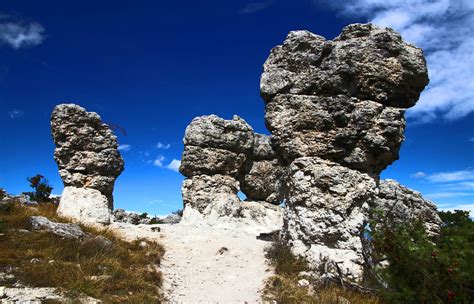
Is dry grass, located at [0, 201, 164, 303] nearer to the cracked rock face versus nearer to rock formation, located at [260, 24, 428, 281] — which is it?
rock formation, located at [260, 24, 428, 281]

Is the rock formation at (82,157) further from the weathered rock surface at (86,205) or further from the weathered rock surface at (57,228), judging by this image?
the weathered rock surface at (57,228)

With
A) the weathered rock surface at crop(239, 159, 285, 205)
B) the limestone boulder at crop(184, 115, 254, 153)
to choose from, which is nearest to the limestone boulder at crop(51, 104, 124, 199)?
the limestone boulder at crop(184, 115, 254, 153)

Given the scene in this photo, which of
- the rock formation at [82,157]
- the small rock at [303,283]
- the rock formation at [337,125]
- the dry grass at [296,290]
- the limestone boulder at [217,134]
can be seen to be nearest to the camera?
the dry grass at [296,290]

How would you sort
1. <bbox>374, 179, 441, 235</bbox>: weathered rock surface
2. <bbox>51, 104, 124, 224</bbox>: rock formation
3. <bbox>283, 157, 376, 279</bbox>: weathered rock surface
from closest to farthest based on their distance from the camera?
<bbox>283, 157, 376, 279</bbox>: weathered rock surface < <bbox>374, 179, 441, 235</bbox>: weathered rock surface < <bbox>51, 104, 124, 224</bbox>: rock formation

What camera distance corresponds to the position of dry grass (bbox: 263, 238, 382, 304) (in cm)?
873

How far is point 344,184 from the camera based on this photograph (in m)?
11.9

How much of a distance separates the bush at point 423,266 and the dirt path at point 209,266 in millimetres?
4127

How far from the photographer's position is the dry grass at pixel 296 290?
28.7 feet

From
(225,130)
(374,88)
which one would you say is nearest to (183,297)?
(374,88)

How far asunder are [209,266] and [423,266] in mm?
7872

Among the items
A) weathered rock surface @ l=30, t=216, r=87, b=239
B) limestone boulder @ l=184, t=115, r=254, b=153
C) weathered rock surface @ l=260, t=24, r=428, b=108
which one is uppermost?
limestone boulder @ l=184, t=115, r=254, b=153

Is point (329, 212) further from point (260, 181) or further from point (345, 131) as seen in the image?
point (260, 181)

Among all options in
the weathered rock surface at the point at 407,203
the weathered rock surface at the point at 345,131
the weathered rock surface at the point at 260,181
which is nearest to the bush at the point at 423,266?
the weathered rock surface at the point at 345,131

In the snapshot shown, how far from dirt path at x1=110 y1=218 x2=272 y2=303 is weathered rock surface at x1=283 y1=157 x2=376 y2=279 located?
1.63 m
